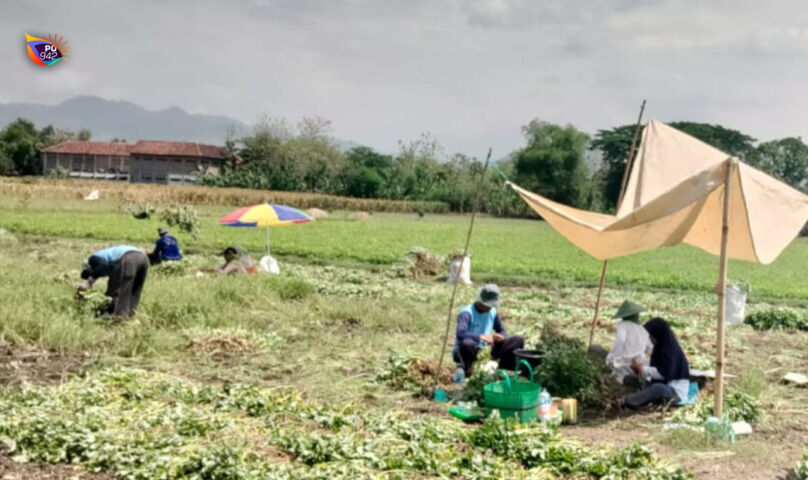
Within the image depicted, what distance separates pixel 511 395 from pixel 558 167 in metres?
66.8

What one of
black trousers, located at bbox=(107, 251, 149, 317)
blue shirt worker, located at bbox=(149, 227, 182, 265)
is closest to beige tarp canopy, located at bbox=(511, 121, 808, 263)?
black trousers, located at bbox=(107, 251, 149, 317)

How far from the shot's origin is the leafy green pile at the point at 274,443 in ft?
16.5

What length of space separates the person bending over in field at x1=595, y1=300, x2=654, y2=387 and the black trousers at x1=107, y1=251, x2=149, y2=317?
6135 millimetres

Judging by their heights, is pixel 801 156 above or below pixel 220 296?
above

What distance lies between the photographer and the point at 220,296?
1127 centimetres

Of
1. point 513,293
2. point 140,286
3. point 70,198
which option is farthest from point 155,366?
point 70,198

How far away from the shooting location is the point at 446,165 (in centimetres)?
7356

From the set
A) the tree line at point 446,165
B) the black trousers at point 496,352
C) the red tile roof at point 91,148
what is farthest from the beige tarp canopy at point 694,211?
the red tile roof at point 91,148

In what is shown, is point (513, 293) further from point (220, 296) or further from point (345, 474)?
point (345, 474)

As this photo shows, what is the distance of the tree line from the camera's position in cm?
Result: 6250

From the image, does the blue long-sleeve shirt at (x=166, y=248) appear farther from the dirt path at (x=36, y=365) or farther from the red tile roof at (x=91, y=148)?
the red tile roof at (x=91, y=148)

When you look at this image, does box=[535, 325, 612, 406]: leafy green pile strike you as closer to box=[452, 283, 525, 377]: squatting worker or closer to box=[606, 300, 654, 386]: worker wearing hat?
box=[606, 300, 654, 386]: worker wearing hat

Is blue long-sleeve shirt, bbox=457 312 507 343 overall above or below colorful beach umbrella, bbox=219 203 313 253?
below

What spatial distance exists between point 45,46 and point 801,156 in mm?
83475
